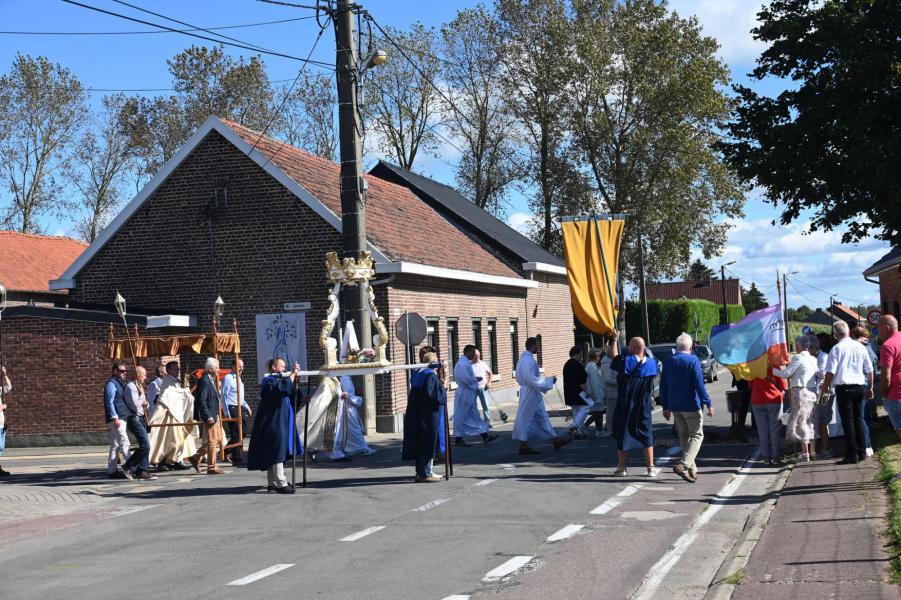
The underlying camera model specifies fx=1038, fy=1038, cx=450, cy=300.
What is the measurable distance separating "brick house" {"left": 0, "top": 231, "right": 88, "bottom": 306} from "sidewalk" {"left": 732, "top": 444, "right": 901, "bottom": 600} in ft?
98.8

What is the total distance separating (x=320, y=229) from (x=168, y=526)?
44.2ft

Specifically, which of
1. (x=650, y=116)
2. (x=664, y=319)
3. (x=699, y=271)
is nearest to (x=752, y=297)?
(x=699, y=271)

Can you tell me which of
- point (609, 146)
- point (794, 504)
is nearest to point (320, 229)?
point (794, 504)

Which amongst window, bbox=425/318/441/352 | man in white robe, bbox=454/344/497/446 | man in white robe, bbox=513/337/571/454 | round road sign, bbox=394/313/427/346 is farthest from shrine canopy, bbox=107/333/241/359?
window, bbox=425/318/441/352

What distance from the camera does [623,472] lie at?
13602 millimetres

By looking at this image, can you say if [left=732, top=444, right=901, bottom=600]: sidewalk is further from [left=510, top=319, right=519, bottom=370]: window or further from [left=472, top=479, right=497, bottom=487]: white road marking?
[left=510, top=319, right=519, bottom=370]: window

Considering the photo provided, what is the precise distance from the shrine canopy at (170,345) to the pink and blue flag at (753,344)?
307 inches

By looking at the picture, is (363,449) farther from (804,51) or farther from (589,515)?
(804,51)

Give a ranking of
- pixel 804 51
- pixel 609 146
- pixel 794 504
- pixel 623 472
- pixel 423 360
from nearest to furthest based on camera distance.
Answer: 1. pixel 794 504
2. pixel 623 472
3. pixel 423 360
4. pixel 804 51
5. pixel 609 146

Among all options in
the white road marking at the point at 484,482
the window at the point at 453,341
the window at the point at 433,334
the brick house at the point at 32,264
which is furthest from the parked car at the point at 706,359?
the white road marking at the point at 484,482

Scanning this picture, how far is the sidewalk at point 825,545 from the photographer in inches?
259

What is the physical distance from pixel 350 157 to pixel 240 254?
22.9 feet

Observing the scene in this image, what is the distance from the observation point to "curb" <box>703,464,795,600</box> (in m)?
6.83

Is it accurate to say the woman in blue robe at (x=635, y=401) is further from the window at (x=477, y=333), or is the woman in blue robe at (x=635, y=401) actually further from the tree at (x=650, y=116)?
the tree at (x=650, y=116)
